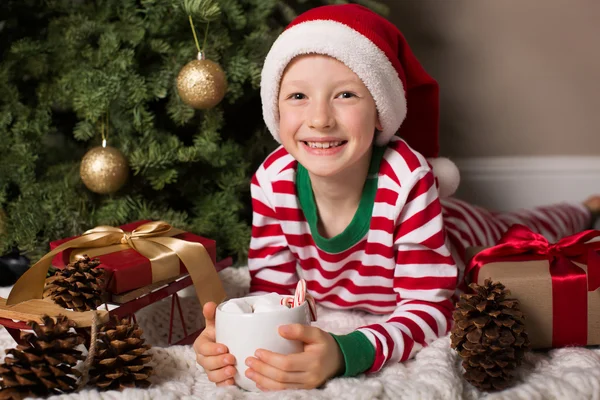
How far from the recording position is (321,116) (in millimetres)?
986

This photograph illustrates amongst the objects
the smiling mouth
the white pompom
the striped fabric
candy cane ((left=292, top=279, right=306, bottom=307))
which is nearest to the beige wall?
the striped fabric

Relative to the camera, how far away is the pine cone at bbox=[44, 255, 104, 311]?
910 mm

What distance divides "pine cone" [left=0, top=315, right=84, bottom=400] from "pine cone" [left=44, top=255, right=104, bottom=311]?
0.35 ft

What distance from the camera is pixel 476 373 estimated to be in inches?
→ 34.7

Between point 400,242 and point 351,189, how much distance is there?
12cm

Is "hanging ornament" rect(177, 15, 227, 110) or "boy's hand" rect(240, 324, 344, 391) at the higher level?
"hanging ornament" rect(177, 15, 227, 110)

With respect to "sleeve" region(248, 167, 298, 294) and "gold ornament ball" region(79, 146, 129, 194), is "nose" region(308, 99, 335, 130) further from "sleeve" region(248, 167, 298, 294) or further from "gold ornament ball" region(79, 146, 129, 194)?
"gold ornament ball" region(79, 146, 129, 194)

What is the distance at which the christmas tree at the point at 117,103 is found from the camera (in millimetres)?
1306

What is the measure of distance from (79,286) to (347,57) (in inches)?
20.0

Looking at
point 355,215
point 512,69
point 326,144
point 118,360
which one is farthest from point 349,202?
point 512,69

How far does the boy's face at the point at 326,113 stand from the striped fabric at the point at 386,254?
4.2 inches

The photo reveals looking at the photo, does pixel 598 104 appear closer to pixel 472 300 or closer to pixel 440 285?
pixel 440 285

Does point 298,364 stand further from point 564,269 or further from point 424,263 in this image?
point 564,269

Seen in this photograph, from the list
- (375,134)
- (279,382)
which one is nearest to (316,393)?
(279,382)
